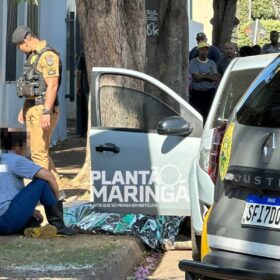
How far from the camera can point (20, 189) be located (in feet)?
24.6

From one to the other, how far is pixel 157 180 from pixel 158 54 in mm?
5827

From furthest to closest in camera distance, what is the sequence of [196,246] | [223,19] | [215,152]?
[223,19], [196,246], [215,152]

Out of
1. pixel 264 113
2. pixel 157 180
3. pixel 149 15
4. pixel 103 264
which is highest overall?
pixel 149 15

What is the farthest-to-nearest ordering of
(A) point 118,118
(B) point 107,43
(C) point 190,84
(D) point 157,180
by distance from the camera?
(C) point 190,84
(B) point 107,43
(A) point 118,118
(D) point 157,180

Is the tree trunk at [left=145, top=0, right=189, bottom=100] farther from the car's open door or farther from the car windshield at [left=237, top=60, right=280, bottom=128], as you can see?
the car windshield at [left=237, top=60, right=280, bottom=128]

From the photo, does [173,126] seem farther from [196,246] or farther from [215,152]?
[215,152]

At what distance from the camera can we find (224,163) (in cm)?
470

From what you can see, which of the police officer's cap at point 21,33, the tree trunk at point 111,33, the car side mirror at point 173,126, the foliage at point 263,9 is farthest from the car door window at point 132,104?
the foliage at point 263,9

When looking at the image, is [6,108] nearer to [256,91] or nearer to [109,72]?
[109,72]

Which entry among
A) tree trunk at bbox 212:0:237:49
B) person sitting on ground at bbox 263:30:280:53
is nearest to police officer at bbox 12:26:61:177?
person sitting on ground at bbox 263:30:280:53

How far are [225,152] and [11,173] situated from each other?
3121mm

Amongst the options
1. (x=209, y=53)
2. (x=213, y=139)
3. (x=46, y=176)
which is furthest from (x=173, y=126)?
(x=209, y=53)

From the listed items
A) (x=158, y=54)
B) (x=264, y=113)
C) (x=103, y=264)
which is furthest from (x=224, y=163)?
(x=158, y=54)

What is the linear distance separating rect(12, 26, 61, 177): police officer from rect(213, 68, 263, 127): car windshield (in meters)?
2.60
